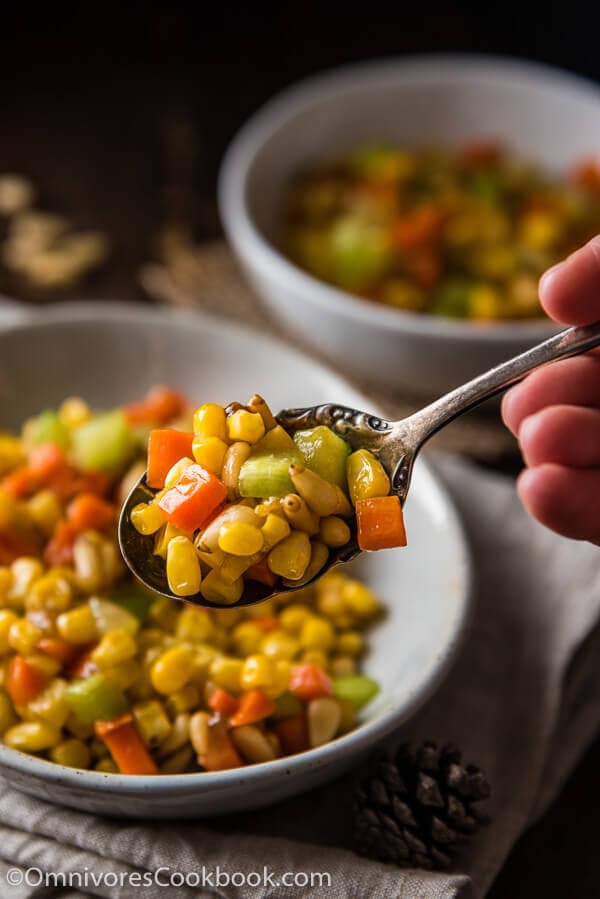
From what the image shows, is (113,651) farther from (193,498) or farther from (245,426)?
(245,426)

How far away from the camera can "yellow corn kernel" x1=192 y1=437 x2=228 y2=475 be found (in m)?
1.74

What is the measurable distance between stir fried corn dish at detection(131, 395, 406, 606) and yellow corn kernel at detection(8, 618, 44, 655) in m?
0.37

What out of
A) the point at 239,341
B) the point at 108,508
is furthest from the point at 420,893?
the point at 239,341

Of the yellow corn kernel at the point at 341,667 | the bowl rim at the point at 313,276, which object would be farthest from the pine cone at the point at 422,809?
the bowl rim at the point at 313,276

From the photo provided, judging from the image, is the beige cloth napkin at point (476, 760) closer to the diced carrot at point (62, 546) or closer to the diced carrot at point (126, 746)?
the diced carrot at point (126, 746)

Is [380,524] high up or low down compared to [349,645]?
up

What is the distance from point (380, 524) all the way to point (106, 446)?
0.83m

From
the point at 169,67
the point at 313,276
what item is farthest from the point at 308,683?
the point at 169,67

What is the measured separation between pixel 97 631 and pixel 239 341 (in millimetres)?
973

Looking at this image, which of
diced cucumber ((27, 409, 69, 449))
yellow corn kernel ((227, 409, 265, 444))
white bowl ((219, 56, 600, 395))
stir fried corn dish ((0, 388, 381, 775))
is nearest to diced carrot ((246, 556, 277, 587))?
stir fried corn dish ((0, 388, 381, 775))

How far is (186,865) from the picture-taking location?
6.02 feet

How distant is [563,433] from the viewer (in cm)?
164

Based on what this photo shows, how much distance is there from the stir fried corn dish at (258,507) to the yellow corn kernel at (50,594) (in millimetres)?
375

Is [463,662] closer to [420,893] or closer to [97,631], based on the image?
[420,893]
